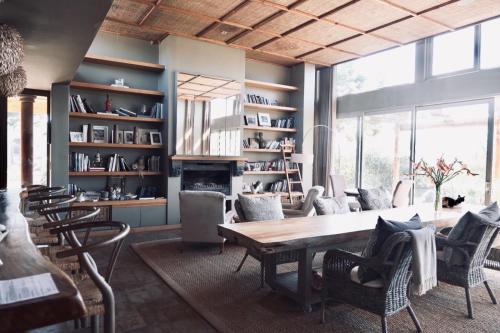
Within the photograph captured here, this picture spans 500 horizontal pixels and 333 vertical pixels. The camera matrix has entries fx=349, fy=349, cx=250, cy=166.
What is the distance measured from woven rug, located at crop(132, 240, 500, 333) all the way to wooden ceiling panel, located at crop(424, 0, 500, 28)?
11.1 feet

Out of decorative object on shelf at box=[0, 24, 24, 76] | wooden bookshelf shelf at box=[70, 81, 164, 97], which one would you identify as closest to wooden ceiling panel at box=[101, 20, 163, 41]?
wooden bookshelf shelf at box=[70, 81, 164, 97]

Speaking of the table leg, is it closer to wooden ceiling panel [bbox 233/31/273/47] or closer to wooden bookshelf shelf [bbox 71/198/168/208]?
wooden bookshelf shelf [bbox 71/198/168/208]

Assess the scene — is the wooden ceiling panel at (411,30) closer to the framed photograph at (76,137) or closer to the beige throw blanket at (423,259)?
the beige throw blanket at (423,259)

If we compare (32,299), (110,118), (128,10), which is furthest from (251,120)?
(32,299)

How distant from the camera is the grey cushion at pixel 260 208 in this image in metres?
3.70

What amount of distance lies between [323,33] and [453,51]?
2228 mm

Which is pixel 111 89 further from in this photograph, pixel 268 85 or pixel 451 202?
pixel 451 202

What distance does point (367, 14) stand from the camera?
500 cm

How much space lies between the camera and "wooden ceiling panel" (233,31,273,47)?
230 inches

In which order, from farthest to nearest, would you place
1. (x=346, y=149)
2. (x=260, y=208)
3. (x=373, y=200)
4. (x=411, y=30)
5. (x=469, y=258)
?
(x=346, y=149)
(x=411, y=30)
(x=373, y=200)
(x=260, y=208)
(x=469, y=258)

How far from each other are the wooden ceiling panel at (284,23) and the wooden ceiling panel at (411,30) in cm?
137

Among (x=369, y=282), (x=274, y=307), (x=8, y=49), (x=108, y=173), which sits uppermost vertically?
(x=8, y=49)

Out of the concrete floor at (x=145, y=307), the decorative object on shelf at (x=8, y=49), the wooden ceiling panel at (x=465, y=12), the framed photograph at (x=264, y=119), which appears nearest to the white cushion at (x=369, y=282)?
the concrete floor at (x=145, y=307)

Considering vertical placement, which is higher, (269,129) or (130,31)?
(130,31)
